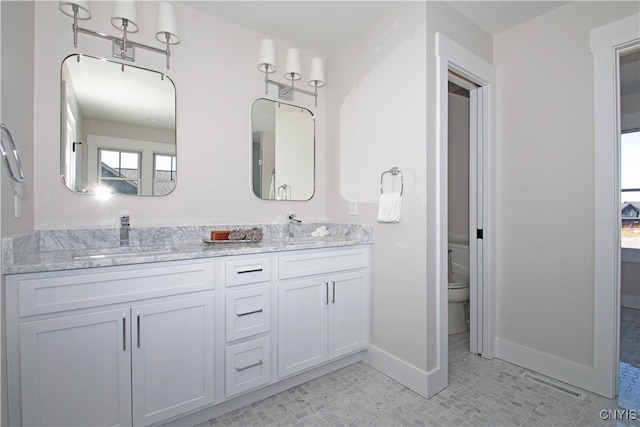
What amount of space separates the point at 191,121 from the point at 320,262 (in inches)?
50.9

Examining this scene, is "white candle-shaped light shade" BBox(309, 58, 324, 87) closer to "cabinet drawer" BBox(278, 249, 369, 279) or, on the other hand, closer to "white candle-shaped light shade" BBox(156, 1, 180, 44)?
"white candle-shaped light shade" BBox(156, 1, 180, 44)

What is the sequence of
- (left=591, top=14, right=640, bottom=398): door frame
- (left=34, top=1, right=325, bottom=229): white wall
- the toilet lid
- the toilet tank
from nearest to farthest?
(left=34, top=1, right=325, bottom=229): white wall, (left=591, top=14, right=640, bottom=398): door frame, the toilet lid, the toilet tank

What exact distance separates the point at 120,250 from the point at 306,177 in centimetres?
147

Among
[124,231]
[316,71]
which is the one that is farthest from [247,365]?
[316,71]

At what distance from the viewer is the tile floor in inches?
62.7

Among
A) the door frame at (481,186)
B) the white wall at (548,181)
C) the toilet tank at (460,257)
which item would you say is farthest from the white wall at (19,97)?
the toilet tank at (460,257)

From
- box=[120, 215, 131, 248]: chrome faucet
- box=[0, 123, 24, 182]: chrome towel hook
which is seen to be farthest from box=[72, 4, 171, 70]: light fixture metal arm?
box=[120, 215, 131, 248]: chrome faucet

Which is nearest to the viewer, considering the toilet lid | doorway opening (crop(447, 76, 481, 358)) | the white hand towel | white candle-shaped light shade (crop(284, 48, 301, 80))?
the white hand towel

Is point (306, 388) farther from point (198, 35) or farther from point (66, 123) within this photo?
point (198, 35)

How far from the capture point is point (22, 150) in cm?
141

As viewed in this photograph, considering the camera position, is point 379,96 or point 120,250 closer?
point 120,250

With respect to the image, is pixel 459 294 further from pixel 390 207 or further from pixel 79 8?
pixel 79 8

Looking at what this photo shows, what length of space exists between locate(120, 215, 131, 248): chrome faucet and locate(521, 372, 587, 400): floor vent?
8.79 ft

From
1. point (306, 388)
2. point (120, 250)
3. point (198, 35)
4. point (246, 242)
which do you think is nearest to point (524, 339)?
point (306, 388)
